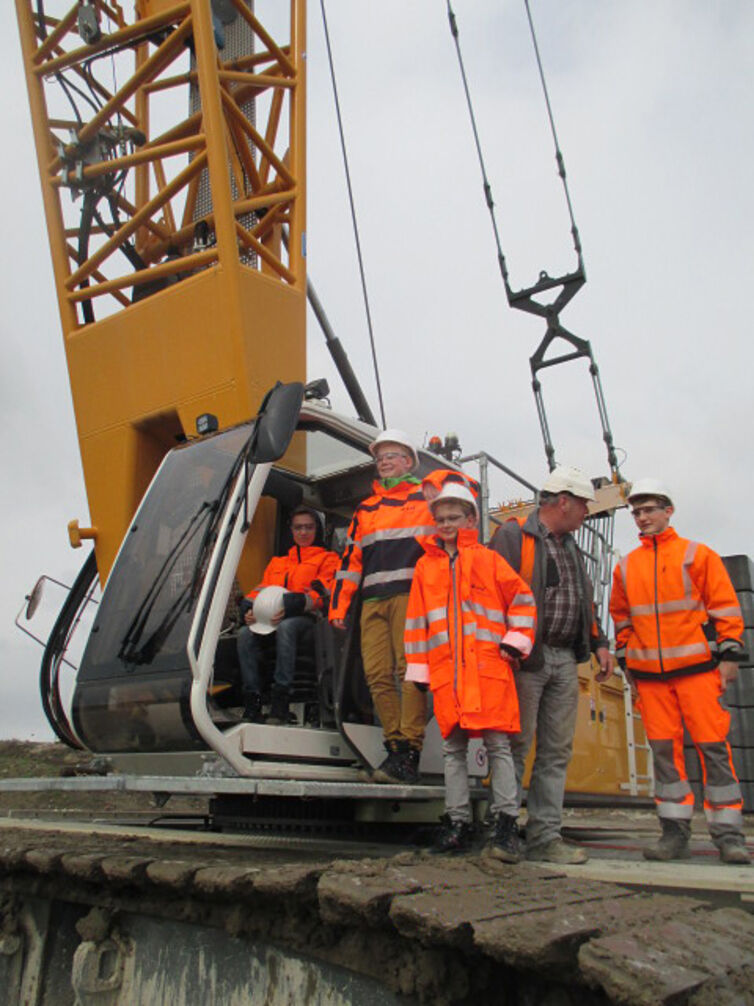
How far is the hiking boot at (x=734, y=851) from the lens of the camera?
3.32 metres

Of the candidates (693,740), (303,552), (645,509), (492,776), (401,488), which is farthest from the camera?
(303,552)

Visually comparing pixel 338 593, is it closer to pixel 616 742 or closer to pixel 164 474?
pixel 164 474

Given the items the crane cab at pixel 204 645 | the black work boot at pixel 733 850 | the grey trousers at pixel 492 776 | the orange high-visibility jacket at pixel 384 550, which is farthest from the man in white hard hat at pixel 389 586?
the black work boot at pixel 733 850

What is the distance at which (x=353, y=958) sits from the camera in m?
2.23

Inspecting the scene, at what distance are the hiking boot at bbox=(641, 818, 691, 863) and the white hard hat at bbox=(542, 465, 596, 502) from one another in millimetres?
1380

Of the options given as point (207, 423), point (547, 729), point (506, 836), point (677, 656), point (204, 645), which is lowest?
point (506, 836)

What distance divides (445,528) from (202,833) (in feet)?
5.83

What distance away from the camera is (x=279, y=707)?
4.18 m

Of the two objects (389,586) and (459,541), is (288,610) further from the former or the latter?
(459,541)

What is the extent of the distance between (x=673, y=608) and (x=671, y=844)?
93cm

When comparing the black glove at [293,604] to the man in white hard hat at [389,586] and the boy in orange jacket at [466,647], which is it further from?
the boy in orange jacket at [466,647]

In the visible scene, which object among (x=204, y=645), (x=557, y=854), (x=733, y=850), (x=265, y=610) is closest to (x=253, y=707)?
(x=265, y=610)

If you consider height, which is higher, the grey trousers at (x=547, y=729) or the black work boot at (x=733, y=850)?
the grey trousers at (x=547, y=729)

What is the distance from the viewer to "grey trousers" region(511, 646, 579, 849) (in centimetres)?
377
